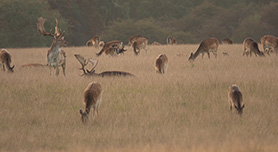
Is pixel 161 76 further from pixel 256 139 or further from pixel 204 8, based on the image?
pixel 204 8

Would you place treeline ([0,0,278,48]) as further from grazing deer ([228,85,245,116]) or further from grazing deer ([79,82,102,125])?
grazing deer ([228,85,245,116])

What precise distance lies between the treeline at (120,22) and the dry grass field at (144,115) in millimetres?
27595

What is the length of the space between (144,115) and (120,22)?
4661cm

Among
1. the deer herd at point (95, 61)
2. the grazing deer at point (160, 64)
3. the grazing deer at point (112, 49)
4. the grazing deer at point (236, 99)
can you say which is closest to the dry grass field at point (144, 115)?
the grazing deer at point (236, 99)

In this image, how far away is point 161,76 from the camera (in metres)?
13.3

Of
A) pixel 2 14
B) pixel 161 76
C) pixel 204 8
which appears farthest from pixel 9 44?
pixel 161 76

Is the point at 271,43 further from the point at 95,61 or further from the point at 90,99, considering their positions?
the point at 90,99

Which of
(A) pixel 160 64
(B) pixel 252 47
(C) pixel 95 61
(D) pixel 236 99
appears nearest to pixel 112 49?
(B) pixel 252 47

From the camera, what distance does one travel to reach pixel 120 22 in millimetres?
54719

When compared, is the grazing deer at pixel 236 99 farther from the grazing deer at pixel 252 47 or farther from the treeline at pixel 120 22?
the treeline at pixel 120 22

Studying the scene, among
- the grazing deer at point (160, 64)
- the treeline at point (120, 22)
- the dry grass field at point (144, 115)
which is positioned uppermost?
the treeline at point (120, 22)

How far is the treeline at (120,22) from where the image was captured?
40.4 m

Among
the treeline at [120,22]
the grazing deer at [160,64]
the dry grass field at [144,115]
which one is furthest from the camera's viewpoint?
the treeline at [120,22]

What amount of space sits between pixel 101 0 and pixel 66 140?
4727cm
